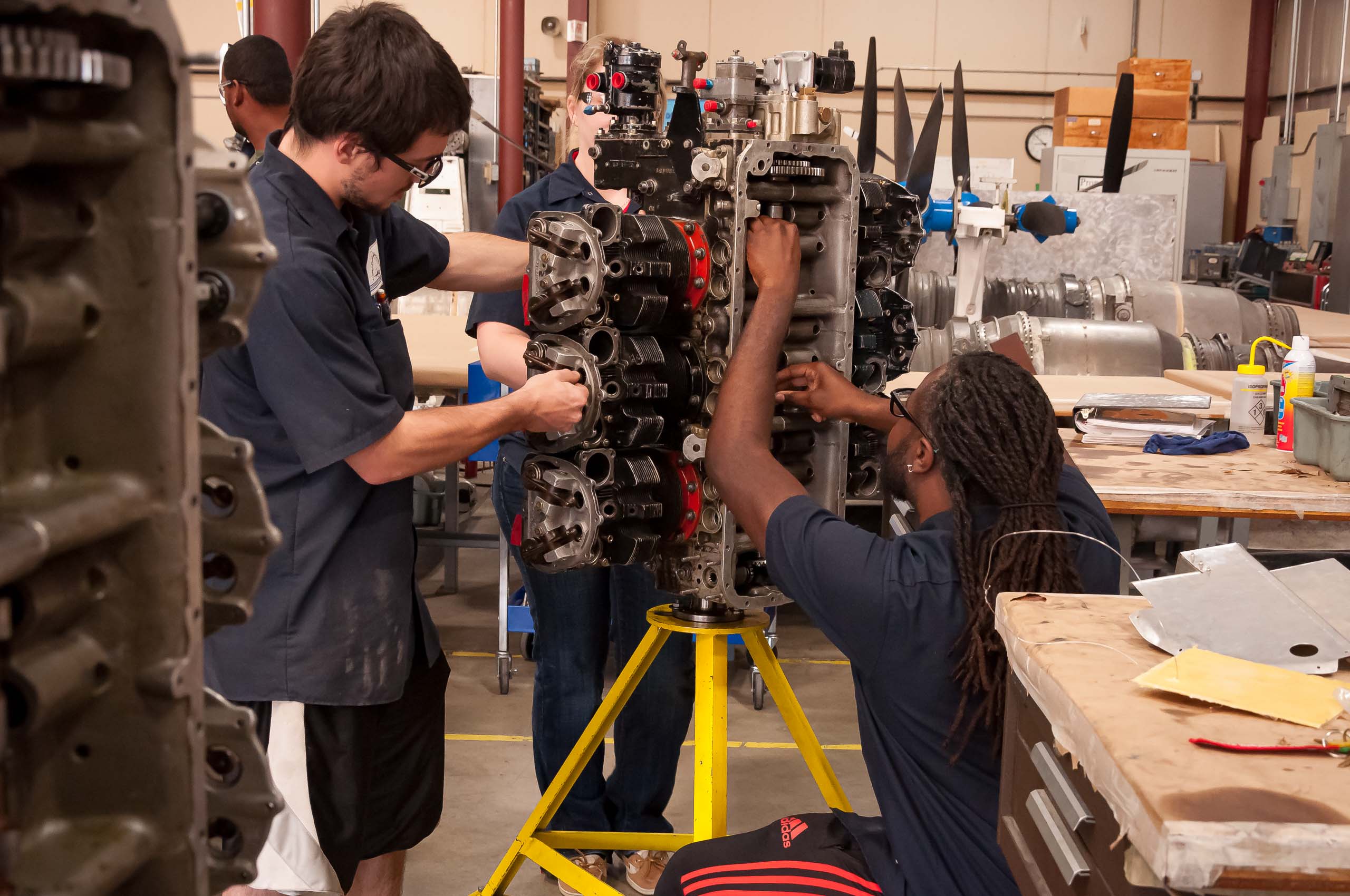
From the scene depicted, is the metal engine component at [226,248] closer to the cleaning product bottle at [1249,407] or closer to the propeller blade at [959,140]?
the cleaning product bottle at [1249,407]

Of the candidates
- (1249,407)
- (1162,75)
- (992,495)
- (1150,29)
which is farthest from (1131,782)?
(1150,29)

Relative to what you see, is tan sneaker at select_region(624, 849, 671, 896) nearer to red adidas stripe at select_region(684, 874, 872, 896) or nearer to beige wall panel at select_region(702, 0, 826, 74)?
red adidas stripe at select_region(684, 874, 872, 896)

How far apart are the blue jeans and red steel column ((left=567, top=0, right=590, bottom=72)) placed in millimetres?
8559

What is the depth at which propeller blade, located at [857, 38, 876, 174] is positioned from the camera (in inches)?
192

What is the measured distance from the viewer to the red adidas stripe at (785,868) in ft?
5.78

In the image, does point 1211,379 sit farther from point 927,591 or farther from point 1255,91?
point 1255,91

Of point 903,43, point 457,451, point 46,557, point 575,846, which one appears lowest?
point 575,846

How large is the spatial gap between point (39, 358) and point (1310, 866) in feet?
3.33

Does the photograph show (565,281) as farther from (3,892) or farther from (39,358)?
(3,892)

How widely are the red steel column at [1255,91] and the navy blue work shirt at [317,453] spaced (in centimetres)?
1240

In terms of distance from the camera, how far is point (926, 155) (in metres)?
4.83

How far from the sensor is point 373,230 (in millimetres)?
2152

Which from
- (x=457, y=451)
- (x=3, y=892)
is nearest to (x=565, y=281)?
(x=457, y=451)

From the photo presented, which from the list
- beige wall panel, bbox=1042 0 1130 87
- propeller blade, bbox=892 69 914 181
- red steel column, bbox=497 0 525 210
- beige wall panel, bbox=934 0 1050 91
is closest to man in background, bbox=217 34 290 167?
propeller blade, bbox=892 69 914 181
